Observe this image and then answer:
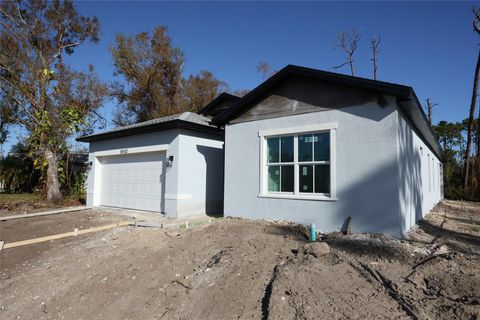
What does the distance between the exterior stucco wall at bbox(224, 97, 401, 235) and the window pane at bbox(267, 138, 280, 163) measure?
15.2 inches

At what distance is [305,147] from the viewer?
25.8 ft

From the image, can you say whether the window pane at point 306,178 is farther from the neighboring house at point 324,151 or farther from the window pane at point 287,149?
the window pane at point 287,149

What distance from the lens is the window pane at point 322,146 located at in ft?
24.6

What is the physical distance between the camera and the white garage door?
10906 mm

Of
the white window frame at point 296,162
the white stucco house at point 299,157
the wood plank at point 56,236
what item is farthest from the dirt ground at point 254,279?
the white window frame at point 296,162

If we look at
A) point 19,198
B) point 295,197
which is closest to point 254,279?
point 295,197

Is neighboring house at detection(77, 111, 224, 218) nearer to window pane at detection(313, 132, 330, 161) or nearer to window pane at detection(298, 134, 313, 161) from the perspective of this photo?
window pane at detection(298, 134, 313, 161)

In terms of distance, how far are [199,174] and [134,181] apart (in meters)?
3.04

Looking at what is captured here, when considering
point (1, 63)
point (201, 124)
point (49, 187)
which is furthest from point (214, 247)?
point (1, 63)

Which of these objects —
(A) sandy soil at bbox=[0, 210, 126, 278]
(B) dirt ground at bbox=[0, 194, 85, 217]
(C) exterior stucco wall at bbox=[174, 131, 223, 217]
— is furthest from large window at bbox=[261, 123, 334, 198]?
(B) dirt ground at bbox=[0, 194, 85, 217]

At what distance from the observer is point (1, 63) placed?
15320 millimetres

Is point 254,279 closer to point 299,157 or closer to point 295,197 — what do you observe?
point 295,197

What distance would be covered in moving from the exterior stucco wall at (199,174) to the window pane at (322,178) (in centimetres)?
471

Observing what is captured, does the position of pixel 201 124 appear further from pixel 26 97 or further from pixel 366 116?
pixel 26 97
